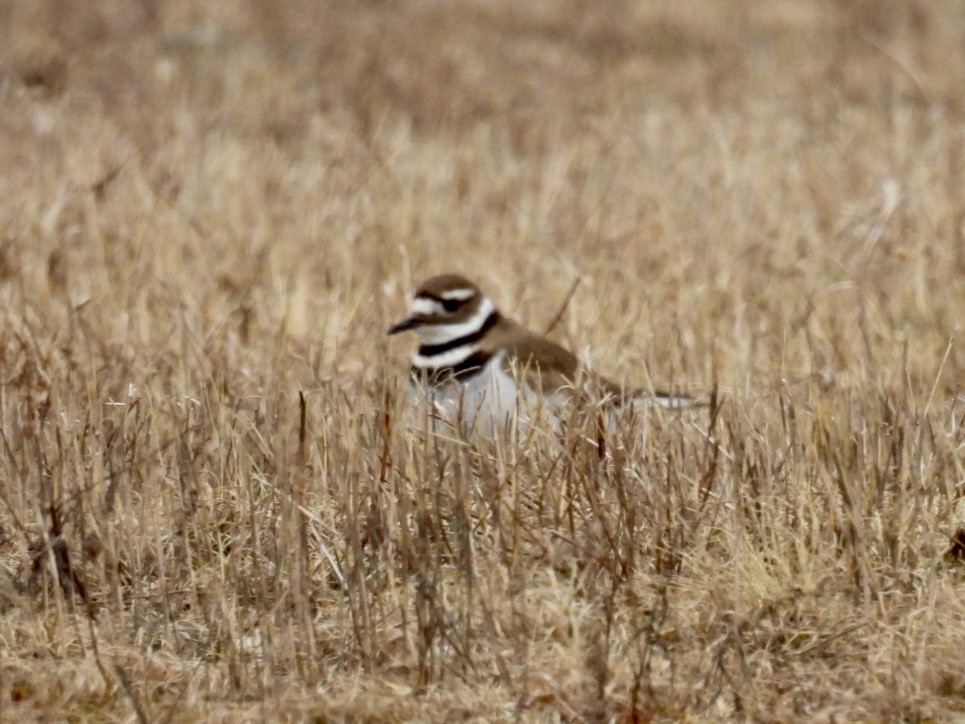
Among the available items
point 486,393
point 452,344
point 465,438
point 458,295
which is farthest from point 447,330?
point 465,438

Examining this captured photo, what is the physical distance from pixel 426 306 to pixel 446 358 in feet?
0.84

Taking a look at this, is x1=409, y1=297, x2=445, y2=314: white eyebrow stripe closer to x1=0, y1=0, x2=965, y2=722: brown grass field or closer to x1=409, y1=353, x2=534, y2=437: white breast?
x1=0, y1=0, x2=965, y2=722: brown grass field

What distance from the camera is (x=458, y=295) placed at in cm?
650

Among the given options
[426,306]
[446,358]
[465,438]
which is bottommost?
[446,358]

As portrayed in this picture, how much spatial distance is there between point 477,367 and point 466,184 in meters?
3.93

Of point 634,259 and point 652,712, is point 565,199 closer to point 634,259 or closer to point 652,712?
point 634,259

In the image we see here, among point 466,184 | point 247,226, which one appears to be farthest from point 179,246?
point 466,184

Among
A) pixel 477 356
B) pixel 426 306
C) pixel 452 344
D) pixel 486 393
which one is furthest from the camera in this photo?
pixel 426 306

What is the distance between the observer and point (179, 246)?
8.42 meters

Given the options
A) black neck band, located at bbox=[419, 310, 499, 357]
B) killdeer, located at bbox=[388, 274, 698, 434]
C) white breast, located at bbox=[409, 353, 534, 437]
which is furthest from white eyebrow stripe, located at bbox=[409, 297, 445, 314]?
white breast, located at bbox=[409, 353, 534, 437]

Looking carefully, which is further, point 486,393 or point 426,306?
point 426,306

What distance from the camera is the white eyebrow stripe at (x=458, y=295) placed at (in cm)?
648

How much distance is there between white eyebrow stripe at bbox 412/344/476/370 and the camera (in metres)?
6.24

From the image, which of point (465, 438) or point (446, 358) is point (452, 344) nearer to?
point (446, 358)
